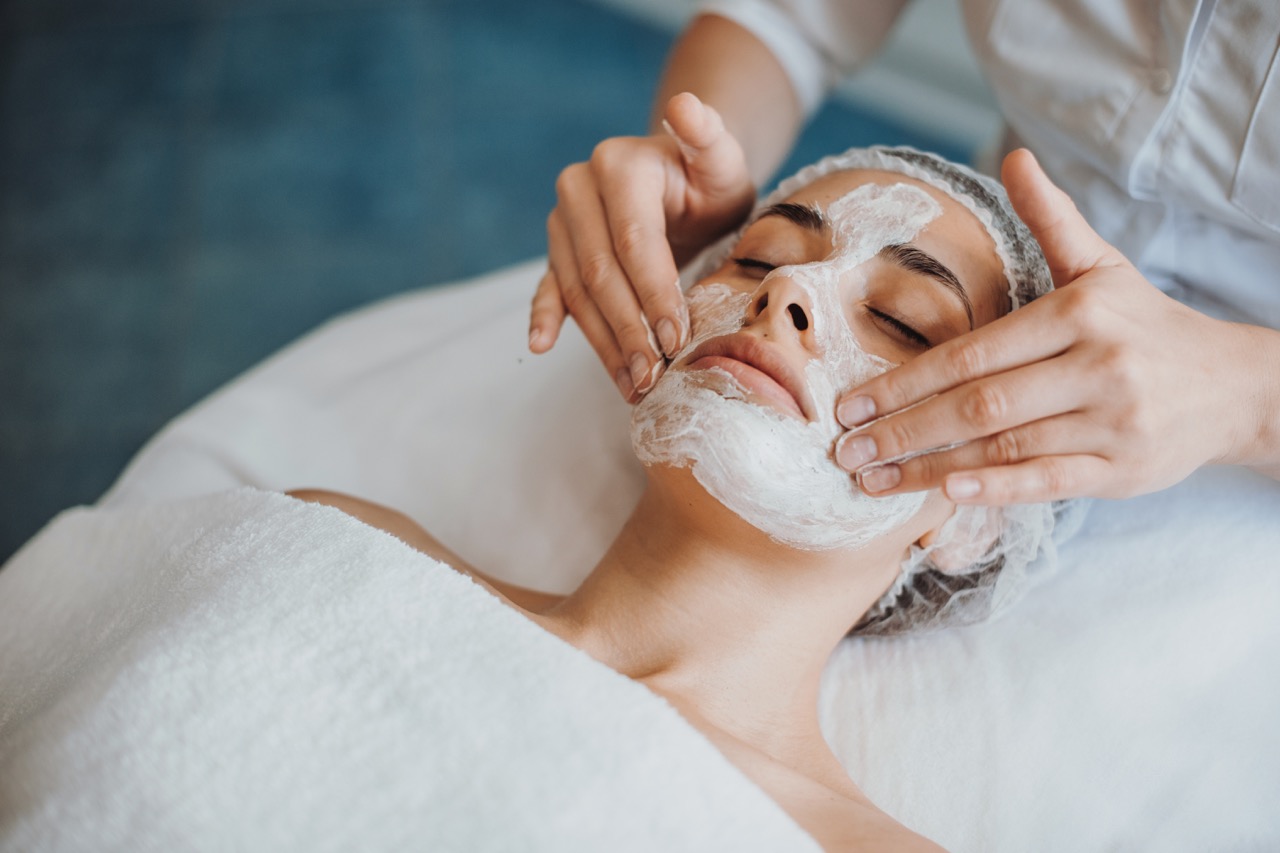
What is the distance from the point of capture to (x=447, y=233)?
9.22 feet

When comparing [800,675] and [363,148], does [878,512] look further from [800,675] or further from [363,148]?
[363,148]

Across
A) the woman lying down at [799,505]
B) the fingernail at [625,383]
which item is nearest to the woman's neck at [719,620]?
the woman lying down at [799,505]

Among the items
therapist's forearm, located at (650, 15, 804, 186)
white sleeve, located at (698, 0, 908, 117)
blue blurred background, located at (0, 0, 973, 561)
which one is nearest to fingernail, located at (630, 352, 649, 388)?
therapist's forearm, located at (650, 15, 804, 186)

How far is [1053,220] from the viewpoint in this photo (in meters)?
0.91

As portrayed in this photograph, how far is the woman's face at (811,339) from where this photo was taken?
99cm

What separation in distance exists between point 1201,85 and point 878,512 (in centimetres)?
63

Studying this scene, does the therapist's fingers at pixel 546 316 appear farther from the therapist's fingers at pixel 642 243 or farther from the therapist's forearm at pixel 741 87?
the therapist's forearm at pixel 741 87

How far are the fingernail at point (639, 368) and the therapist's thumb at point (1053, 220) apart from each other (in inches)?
16.1

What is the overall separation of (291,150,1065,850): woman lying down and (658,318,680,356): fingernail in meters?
0.01

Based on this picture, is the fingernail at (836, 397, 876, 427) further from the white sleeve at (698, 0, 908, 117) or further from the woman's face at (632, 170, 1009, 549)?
the white sleeve at (698, 0, 908, 117)

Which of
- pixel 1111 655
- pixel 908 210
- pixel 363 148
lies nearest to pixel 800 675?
pixel 1111 655

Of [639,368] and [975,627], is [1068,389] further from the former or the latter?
[975,627]

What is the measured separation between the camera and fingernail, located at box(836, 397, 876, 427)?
96 centimetres

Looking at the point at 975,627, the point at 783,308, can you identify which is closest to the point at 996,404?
the point at 783,308
